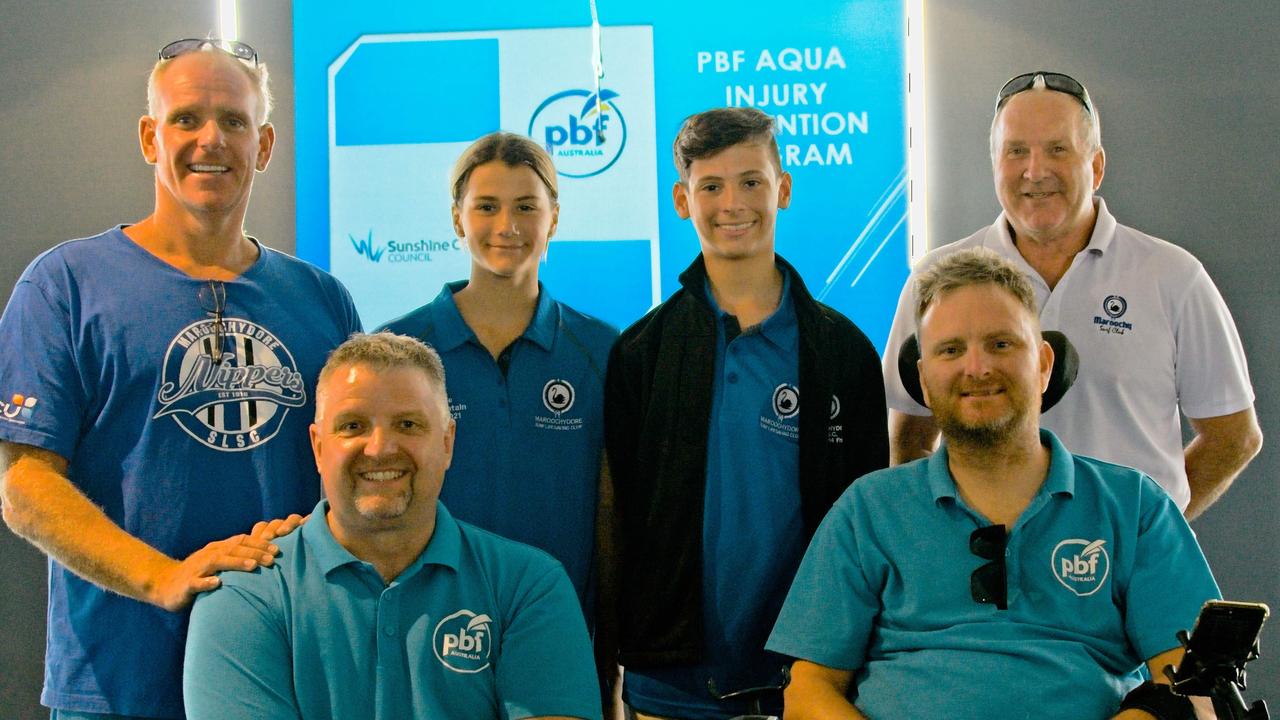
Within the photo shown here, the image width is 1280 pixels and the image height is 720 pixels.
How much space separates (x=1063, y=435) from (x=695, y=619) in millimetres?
1104

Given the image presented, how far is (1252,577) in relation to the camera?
420 cm

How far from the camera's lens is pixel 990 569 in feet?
7.43

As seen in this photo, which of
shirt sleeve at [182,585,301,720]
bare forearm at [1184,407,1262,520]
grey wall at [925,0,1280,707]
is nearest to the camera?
shirt sleeve at [182,585,301,720]

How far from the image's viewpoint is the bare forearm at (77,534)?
224cm

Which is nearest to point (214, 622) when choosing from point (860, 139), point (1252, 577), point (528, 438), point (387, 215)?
point (528, 438)

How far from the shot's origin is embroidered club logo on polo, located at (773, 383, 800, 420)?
8.96ft

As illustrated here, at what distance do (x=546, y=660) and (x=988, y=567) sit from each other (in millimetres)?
879

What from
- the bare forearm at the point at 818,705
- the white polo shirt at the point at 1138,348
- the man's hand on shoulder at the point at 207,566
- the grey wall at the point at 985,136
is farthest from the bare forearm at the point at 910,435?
the man's hand on shoulder at the point at 207,566

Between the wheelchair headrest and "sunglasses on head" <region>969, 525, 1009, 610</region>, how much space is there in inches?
17.5

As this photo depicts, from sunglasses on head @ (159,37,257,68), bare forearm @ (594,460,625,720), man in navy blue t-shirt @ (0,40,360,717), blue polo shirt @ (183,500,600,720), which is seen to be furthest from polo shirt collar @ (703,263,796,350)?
sunglasses on head @ (159,37,257,68)

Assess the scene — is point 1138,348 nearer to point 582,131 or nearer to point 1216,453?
point 1216,453

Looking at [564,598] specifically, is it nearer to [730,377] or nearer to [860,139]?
[730,377]

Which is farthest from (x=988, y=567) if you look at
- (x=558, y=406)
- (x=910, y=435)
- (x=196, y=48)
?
(x=196, y=48)

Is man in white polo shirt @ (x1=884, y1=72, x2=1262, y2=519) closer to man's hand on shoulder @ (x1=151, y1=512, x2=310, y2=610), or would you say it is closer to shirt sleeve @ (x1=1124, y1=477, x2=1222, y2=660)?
shirt sleeve @ (x1=1124, y1=477, x2=1222, y2=660)
